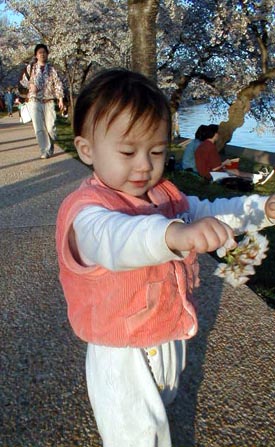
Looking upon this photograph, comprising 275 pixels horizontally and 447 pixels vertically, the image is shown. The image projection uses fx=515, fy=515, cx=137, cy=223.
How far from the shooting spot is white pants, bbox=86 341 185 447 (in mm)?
1607

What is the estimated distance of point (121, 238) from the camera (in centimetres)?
127

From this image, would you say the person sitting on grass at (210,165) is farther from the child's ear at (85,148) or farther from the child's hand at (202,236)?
the child's hand at (202,236)

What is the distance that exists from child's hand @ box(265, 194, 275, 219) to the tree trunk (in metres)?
5.34

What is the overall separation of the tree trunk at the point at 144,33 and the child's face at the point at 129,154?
5.32 m

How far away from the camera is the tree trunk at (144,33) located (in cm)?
663

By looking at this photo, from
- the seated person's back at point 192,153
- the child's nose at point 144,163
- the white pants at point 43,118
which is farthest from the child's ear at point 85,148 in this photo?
the white pants at point 43,118

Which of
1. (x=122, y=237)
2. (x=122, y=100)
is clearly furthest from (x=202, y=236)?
(x=122, y=100)

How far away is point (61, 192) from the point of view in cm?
671

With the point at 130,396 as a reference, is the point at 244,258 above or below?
above

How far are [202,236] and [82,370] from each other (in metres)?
1.65

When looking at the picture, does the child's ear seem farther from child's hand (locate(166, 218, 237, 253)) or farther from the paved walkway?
the paved walkway

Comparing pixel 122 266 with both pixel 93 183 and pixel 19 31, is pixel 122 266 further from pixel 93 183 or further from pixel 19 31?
pixel 19 31

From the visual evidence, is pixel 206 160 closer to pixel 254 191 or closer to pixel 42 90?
pixel 254 191

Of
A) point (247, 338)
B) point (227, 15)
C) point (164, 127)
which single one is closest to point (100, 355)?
point (164, 127)
